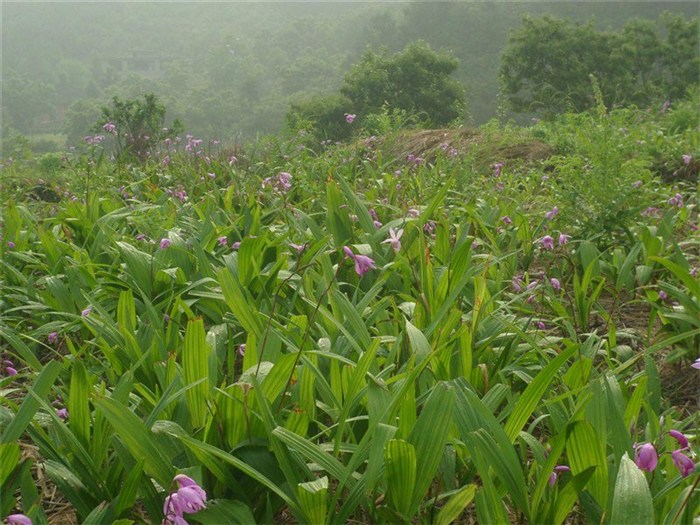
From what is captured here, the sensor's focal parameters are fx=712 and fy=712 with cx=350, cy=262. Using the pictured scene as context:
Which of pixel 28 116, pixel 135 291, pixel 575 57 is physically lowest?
pixel 28 116

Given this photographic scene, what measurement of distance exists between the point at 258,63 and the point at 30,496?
48583 mm

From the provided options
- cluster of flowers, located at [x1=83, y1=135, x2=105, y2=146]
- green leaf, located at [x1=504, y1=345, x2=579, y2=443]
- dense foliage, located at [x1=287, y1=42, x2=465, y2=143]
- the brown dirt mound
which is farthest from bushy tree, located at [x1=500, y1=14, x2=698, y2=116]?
green leaf, located at [x1=504, y1=345, x2=579, y2=443]

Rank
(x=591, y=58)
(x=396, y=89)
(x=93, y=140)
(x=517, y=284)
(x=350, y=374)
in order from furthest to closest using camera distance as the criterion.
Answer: (x=591, y=58) < (x=396, y=89) < (x=93, y=140) < (x=517, y=284) < (x=350, y=374)

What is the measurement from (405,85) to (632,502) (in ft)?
79.0

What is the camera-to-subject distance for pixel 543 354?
69.2 inches

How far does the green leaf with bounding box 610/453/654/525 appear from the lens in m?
1.05

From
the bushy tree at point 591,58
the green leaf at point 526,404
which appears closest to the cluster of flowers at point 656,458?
the green leaf at point 526,404

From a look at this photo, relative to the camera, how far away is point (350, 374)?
161 cm

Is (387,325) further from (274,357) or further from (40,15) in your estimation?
(40,15)

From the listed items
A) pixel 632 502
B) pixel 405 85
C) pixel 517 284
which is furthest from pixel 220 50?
pixel 632 502

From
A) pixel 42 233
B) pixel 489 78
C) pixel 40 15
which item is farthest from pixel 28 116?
pixel 42 233

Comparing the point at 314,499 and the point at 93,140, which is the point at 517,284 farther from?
the point at 93,140

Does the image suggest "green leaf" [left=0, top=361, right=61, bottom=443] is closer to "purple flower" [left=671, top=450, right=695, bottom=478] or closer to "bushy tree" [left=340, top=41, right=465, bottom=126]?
"purple flower" [left=671, top=450, right=695, bottom=478]

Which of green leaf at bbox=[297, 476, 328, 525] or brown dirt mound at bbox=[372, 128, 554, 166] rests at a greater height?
green leaf at bbox=[297, 476, 328, 525]
